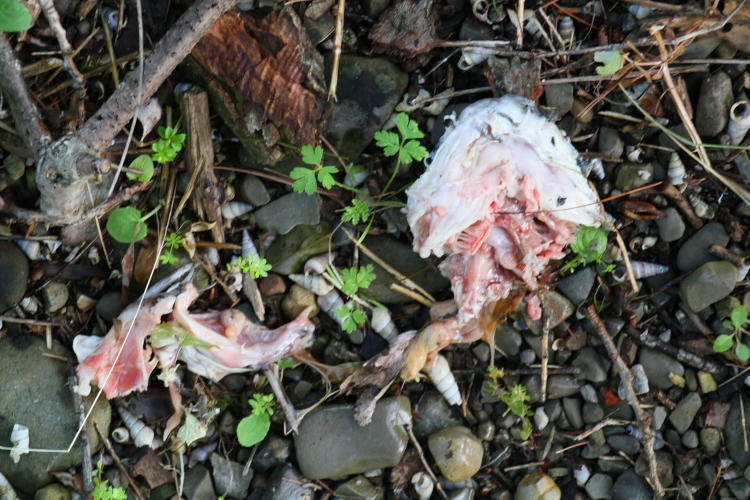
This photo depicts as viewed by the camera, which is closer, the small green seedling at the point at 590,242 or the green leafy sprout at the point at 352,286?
the small green seedling at the point at 590,242

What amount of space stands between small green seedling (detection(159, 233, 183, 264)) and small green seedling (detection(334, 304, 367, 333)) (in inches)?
37.8

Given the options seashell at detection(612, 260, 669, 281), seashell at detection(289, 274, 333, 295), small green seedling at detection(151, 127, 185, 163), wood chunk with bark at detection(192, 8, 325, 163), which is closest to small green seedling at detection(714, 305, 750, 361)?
seashell at detection(612, 260, 669, 281)

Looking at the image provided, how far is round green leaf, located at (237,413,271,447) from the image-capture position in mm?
3289

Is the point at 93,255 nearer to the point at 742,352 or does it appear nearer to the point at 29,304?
the point at 29,304

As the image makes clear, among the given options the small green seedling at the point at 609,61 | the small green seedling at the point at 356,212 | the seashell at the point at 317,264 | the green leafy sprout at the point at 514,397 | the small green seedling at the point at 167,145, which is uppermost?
the small green seedling at the point at 167,145

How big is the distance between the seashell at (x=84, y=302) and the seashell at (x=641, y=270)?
3058mm

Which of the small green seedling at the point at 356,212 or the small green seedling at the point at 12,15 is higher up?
the small green seedling at the point at 12,15

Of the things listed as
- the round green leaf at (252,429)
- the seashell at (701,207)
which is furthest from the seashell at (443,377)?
the seashell at (701,207)

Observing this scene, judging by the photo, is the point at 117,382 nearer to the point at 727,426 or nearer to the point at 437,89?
the point at 437,89

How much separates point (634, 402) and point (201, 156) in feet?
9.26

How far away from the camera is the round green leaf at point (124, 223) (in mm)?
3076

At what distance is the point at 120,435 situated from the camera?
132 inches

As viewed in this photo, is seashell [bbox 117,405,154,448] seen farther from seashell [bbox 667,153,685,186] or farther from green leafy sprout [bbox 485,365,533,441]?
seashell [bbox 667,153,685,186]

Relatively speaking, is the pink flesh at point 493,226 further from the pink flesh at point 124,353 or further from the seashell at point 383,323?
the pink flesh at point 124,353
